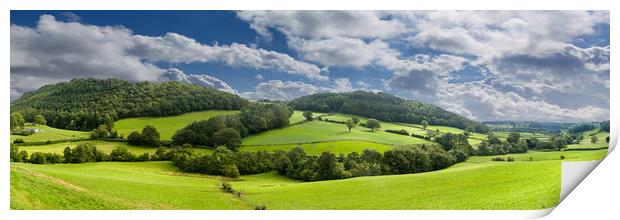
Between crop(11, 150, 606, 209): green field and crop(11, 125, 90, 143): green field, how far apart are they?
3.40 ft

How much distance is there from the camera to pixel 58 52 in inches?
823

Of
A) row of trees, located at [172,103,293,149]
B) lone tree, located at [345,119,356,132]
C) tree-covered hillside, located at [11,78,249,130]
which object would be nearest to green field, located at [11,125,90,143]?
tree-covered hillside, located at [11,78,249,130]

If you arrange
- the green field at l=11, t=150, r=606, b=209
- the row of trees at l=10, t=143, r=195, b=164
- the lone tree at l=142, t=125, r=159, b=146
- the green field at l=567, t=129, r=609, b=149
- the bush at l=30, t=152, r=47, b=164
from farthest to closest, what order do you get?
the green field at l=567, t=129, r=609, b=149
the lone tree at l=142, t=125, r=159, b=146
the row of trees at l=10, t=143, r=195, b=164
the bush at l=30, t=152, r=47, b=164
the green field at l=11, t=150, r=606, b=209

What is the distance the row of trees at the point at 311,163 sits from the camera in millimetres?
20906

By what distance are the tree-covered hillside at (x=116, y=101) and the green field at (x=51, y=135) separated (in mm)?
224

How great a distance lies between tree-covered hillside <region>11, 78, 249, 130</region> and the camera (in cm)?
2130

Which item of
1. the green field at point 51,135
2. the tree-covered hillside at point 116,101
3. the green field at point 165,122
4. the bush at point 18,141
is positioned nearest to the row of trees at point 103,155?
the bush at point 18,141

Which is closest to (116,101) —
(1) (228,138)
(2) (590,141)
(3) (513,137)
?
(1) (228,138)

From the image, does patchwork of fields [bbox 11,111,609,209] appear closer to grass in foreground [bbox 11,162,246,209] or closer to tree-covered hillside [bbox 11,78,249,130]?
grass in foreground [bbox 11,162,246,209]
